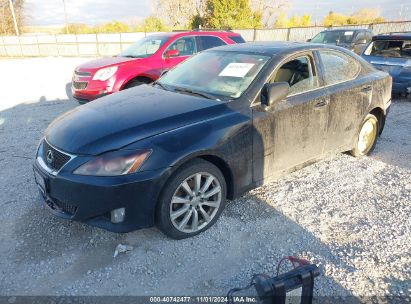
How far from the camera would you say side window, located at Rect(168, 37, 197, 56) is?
791cm

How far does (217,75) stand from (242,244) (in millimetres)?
1832

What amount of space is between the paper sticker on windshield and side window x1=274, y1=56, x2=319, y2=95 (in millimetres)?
331

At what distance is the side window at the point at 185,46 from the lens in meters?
7.91

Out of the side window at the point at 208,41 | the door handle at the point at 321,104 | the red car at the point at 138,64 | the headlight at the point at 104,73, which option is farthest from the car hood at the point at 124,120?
the side window at the point at 208,41

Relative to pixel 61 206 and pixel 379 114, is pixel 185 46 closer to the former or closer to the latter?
pixel 379 114

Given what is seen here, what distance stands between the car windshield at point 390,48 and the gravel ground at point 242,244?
5.25 m

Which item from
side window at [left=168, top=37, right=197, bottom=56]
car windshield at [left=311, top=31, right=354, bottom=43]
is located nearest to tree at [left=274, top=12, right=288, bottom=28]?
car windshield at [left=311, top=31, right=354, bottom=43]

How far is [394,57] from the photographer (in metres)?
8.27

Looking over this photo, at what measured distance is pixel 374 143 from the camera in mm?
5004

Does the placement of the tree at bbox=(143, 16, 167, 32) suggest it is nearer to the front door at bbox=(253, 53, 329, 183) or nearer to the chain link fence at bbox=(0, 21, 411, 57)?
the chain link fence at bbox=(0, 21, 411, 57)

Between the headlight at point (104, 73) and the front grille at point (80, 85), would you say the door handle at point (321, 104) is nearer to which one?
the headlight at point (104, 73)

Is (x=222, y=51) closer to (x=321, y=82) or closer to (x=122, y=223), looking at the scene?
(x=321, y=82)

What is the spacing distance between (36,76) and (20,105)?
6.58m

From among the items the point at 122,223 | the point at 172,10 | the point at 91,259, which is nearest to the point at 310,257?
the point at 122,223
